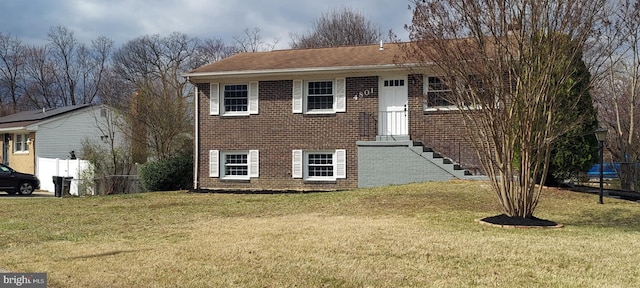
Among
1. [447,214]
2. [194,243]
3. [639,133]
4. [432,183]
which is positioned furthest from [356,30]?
[194,243]

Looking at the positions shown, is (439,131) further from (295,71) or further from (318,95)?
(295,71)

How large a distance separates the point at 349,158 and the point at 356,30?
82.1 feet

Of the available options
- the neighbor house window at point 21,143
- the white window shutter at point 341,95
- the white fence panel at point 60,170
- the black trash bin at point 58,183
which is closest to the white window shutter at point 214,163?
the white window shutter at point 341,95

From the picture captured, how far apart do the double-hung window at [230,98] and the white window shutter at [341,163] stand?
351cm

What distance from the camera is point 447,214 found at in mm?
11258

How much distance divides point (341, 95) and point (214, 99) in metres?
4.53

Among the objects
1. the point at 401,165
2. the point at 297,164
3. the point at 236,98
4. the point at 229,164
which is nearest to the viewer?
the point at 401,165

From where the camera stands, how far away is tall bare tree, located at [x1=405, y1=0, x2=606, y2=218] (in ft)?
29.5

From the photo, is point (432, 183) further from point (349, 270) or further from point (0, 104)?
point (0, 104)

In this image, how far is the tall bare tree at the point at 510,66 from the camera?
9.00 m

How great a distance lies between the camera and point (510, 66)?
9.18 m

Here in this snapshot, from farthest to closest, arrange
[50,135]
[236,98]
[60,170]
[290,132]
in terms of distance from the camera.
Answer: [50,135], [60,170], [236,98], [290,132]

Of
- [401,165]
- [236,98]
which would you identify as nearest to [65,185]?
[236,98]

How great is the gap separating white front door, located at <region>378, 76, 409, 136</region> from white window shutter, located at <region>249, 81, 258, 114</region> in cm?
423
